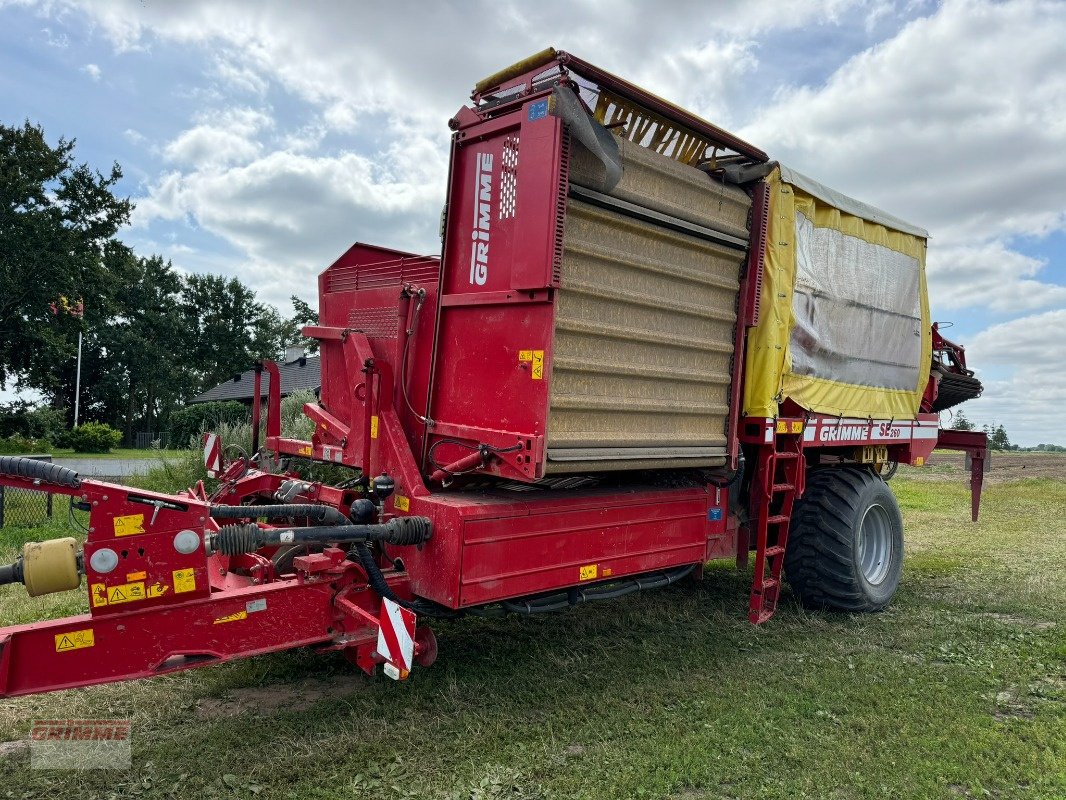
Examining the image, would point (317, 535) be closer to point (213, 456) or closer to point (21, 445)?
point (213, 456)

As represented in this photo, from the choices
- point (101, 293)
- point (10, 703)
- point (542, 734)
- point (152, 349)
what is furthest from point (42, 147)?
point (542, 734)

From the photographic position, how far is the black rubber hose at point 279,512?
139 inches

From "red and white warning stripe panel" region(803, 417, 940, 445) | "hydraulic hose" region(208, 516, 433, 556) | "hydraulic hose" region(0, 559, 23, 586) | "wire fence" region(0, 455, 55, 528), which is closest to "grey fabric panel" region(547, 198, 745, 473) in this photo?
"hydraulic hose" region(208, 516, 433, 556)

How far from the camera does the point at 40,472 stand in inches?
114

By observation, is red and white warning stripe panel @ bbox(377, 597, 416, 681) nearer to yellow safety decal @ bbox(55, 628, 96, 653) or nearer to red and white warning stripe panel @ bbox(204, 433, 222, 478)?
yellow safety decal @ bbox(55, 628, 96, 653)

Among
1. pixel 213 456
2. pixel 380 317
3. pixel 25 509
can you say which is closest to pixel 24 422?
pixel 25 509

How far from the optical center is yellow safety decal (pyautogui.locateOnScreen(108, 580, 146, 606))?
292 cm

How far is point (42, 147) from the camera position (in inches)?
987

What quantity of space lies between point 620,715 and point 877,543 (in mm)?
3513

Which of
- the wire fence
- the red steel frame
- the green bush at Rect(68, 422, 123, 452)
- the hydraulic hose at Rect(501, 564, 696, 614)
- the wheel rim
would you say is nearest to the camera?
the red steel frame

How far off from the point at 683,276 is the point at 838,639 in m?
2.74

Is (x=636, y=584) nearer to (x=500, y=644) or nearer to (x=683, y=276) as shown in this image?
(x=500, y=644)

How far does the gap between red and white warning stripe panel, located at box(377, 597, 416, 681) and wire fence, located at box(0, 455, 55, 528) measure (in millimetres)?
6456

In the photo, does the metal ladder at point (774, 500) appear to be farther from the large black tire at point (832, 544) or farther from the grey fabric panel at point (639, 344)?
the grey fabric panel at point (639, 344)
